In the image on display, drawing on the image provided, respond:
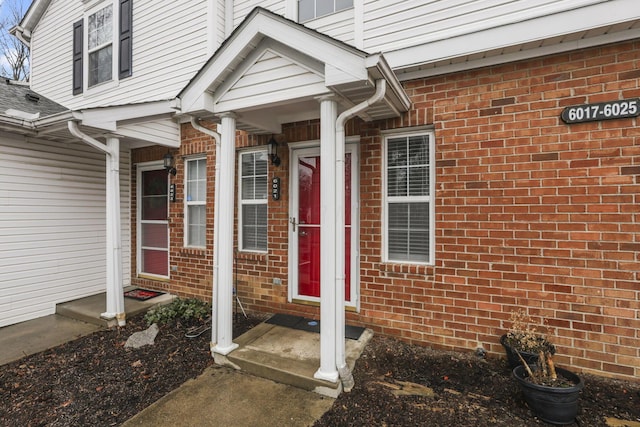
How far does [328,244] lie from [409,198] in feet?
4.51

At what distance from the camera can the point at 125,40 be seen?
597 cm

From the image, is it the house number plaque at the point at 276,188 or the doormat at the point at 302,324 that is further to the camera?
the house number plaque at the point at 276,188

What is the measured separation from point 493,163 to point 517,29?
129 cm

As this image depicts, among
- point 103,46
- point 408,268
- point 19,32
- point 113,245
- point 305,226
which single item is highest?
point 19,32

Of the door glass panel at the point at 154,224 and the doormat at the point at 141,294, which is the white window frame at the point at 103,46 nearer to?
the door glass panel at the point at 154,224

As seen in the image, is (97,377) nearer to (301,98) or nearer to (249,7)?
(301,98)

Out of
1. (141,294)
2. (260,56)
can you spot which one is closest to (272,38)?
(260,56)

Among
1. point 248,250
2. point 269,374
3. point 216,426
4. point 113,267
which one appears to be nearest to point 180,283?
point 113,267

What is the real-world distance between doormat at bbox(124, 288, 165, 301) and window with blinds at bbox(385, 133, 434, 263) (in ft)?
13.7

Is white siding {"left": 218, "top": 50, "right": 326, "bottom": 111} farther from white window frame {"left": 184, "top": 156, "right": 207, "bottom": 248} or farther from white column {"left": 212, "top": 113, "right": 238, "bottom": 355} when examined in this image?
white window frame {"left": 184, "top": 156, "right": 207, "bottom": 248}

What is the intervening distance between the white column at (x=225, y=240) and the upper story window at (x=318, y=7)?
86.1 inches

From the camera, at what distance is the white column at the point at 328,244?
9.05ft

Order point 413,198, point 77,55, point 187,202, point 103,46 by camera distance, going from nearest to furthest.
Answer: point 413,198
point 187,202
point 103,46
point 77,55

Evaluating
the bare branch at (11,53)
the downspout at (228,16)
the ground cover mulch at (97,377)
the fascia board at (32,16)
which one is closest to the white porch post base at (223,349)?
the ground cover mulch at (97,377)
